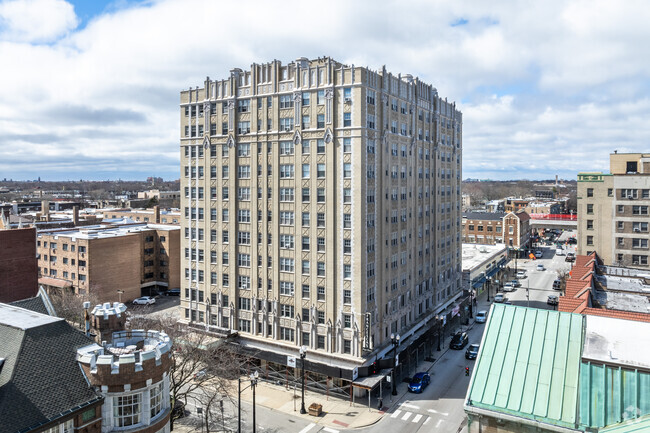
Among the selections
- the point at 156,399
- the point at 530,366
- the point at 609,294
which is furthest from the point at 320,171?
the point at 609,294

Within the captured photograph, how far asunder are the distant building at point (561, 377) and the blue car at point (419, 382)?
24.7 metres

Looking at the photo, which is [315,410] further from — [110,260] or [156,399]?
[110,260]

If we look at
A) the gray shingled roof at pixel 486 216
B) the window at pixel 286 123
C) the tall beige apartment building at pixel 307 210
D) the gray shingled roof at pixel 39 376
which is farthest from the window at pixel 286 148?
the gray shingled roof at pixel 486 216

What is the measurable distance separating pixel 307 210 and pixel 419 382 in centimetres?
2069

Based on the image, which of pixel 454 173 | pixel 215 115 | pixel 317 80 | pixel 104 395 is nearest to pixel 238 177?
pixel 215 115

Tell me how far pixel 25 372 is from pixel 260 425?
69.5ft

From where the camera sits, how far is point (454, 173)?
7069cm

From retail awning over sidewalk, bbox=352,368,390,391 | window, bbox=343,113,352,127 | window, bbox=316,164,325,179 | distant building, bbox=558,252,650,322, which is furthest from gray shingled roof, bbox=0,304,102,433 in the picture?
distant building, bbox=558,252,650,322

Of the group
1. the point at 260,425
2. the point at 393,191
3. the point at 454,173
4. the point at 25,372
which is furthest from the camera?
the point at 454,173

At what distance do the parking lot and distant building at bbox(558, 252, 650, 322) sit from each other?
20200 mm

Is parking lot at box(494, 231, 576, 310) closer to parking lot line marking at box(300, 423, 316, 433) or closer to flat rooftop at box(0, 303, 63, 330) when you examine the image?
parking lot line marking at box(300, 423, 316, 433)

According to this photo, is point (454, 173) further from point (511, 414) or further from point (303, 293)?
point (511, 414)

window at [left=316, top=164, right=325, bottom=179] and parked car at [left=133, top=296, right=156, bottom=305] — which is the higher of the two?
window at [left=316, top=164, right=325, bottom=179]

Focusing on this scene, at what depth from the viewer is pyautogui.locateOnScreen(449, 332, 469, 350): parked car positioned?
57.4 meters
